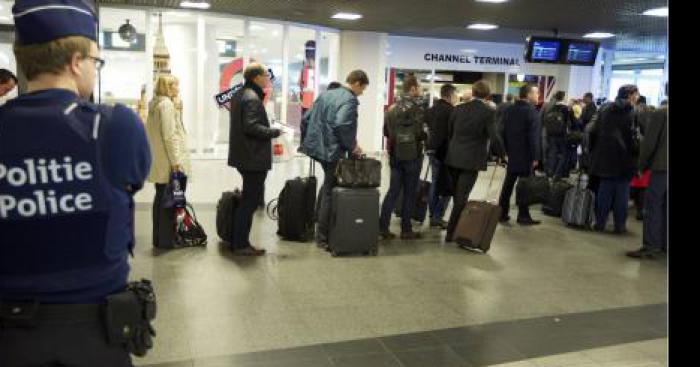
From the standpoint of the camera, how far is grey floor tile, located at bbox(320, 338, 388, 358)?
3637 mm

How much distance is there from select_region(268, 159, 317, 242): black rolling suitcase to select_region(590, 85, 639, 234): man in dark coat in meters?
3.22

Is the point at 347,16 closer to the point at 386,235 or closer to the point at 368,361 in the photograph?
the point at 386,235

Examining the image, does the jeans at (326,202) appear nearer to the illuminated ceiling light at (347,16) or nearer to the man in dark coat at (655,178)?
the man in dark coat at (655,178)

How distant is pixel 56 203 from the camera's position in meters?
1.46

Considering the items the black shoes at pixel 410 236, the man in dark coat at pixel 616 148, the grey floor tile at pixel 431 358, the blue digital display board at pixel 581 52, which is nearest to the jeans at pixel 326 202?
the black shoes at pixel 410 236

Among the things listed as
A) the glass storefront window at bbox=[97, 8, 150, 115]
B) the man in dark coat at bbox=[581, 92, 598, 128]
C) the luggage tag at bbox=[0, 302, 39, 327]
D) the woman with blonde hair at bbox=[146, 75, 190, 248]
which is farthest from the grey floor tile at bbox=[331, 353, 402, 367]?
the glass storefront window at bbox=[97, 8, 150, 115]

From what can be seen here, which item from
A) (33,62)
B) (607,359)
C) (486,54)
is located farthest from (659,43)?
(33,62)

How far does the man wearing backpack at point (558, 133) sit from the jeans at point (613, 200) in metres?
3.59

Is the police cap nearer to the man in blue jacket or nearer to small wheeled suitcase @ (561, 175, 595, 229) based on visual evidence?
the man in blue jacket

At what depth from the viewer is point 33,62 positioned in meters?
1.54

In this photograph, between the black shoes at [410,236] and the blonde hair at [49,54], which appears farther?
the black shoes at [410,236]

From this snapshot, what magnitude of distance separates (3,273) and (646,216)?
586 centimetres

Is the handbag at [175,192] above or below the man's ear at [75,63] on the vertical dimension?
below

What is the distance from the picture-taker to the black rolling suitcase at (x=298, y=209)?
20.1ft
